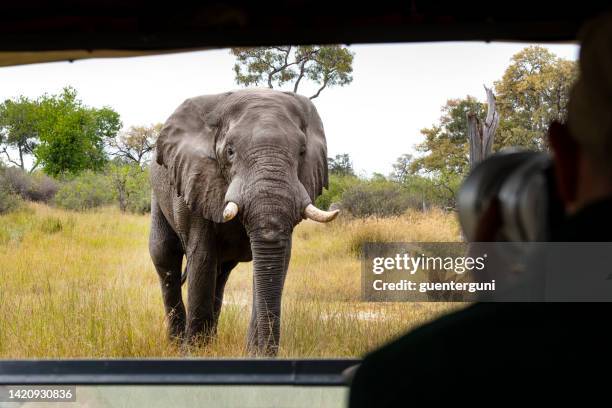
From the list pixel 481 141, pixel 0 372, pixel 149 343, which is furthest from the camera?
pixel 481 141

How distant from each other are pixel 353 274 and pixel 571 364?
1239 centimetres

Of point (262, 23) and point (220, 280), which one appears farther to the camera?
point (220, 280)

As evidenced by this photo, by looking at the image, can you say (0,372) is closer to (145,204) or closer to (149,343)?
(149,343)

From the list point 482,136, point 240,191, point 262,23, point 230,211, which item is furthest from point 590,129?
point 482,136

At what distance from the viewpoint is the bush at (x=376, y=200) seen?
1936 cm

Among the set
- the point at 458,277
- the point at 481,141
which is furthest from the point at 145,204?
the point at 481,141

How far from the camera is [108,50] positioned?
2.32 m

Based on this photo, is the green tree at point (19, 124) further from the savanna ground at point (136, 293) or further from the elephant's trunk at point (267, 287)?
the elephant's trunk at point (267, 287)

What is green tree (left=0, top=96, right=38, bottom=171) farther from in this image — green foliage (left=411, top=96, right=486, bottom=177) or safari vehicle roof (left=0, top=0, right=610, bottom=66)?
safari vehicle roof (left=0, top=0, right=610, bottom=66)

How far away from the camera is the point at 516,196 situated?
1.04 m

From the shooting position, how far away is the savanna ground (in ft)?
23.6

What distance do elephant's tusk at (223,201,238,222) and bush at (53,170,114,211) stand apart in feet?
53.8

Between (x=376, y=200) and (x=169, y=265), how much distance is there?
1244 cm

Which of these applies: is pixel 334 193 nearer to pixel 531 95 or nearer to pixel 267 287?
pixel 531 95
